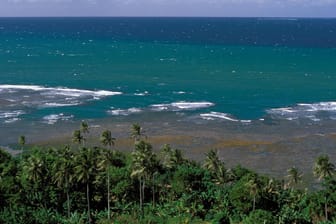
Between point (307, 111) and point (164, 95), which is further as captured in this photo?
point (164, 95)

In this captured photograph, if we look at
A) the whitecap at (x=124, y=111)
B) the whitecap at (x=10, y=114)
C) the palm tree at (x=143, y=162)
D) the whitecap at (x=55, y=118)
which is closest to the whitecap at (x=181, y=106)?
the whitecap at (x=124, y=111)

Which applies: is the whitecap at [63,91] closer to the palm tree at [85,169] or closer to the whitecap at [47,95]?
the whitecap at [47,95]

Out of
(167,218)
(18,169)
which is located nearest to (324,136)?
(167,218)

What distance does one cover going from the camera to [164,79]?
17162 centimetres

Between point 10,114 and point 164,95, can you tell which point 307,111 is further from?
point 10,114

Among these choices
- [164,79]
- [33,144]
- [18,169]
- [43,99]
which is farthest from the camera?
[164,79]

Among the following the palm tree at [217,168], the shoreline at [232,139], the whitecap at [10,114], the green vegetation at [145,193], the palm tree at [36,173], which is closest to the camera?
the green vegetation at [145,193]

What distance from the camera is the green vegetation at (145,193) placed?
66.4 m

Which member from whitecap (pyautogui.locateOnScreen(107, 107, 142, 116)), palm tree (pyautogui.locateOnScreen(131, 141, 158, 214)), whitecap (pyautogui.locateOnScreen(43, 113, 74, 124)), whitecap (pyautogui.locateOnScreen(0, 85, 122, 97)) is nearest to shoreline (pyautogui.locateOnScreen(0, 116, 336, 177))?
whitecap (pyautogui.locateOnScreen(43, 113, 74, 124))

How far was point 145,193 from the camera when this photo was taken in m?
75.6

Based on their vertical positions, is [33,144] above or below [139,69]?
below

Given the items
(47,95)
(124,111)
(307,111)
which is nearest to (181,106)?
(124,111)

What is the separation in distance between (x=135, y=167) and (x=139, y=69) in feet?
420

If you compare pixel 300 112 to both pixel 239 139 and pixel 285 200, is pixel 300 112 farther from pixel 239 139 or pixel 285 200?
pixel 285 200
